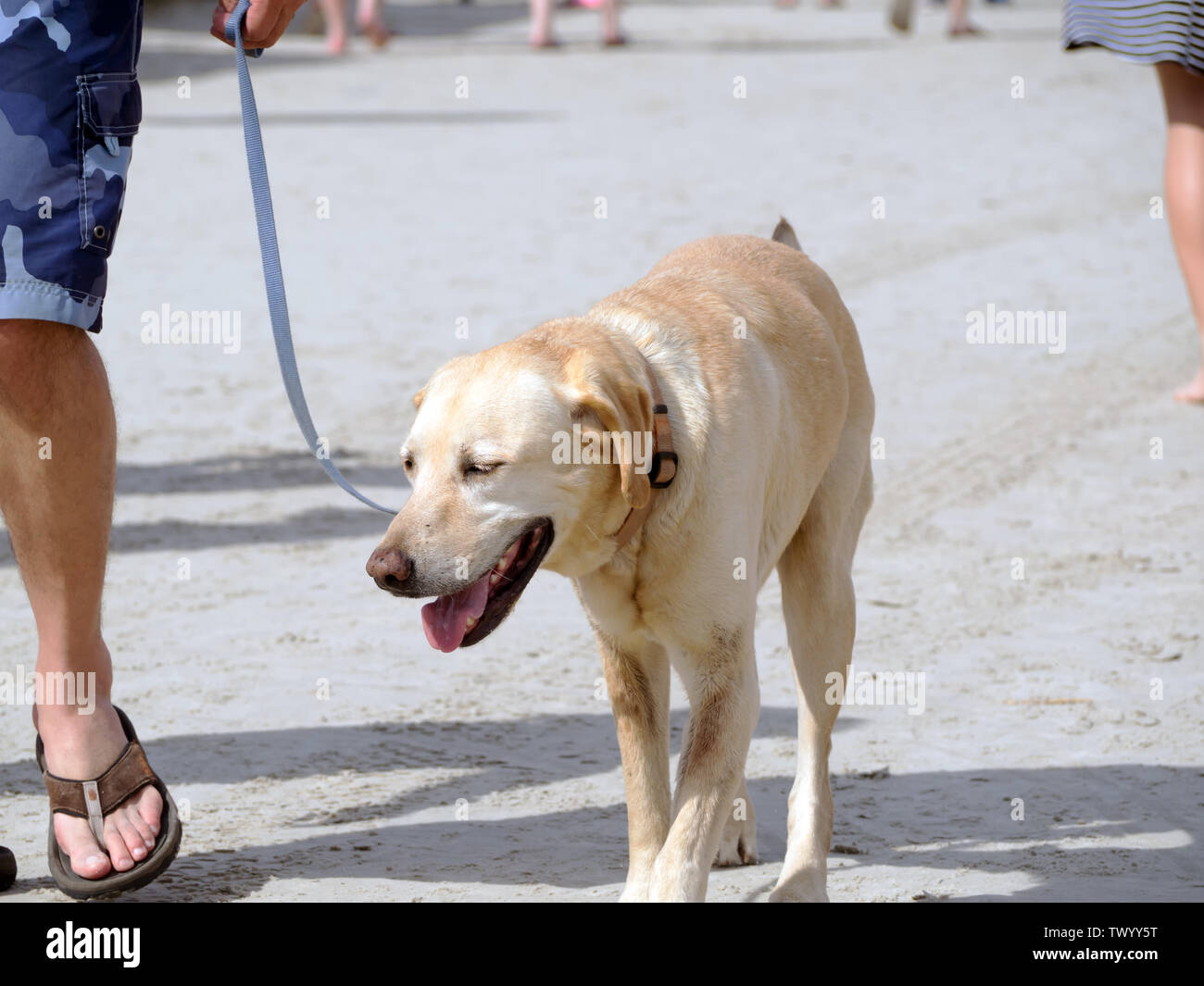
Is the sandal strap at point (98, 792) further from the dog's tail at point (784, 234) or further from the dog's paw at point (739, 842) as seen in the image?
the dog's tail at point (784, 234)

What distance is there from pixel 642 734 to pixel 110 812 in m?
1.08

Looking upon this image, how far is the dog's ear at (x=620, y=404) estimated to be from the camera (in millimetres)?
2889

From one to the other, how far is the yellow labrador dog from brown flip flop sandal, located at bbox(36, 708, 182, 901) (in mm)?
820

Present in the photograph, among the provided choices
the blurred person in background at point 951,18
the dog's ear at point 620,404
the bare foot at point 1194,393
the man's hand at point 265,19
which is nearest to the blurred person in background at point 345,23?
the blurred person in background at point 951,18

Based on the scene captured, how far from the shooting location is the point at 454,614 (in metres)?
2.93

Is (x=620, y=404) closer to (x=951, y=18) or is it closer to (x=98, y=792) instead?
(x=98, y=792)

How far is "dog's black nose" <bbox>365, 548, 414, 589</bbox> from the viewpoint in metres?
2.82

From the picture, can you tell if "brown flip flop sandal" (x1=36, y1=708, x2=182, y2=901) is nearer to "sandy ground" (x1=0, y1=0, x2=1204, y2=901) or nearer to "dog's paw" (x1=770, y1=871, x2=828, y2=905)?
"sandy ground" (x1=0, y1=0, x2=1204, y2=901)

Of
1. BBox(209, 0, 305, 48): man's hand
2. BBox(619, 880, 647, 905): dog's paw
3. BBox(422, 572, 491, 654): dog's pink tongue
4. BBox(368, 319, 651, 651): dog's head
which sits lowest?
BBox(619, 880, 647, 905): dog's paw

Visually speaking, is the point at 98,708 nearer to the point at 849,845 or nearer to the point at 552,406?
the point at 552,406

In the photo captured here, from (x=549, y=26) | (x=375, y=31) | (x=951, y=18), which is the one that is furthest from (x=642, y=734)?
(x=951, y=18)

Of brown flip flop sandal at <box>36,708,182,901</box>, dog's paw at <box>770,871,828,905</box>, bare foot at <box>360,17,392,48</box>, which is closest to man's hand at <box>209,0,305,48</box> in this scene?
brown flip flop sandal at <box>36,708,182,901</box>

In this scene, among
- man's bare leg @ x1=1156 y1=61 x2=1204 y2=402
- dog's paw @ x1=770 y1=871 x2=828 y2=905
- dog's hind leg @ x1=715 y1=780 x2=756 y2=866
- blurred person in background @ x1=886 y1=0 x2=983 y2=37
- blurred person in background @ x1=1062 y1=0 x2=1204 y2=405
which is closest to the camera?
dog's paw @ x1=770 y1=871 x2=828 y2=905

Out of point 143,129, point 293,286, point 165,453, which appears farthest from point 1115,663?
point 143,129
